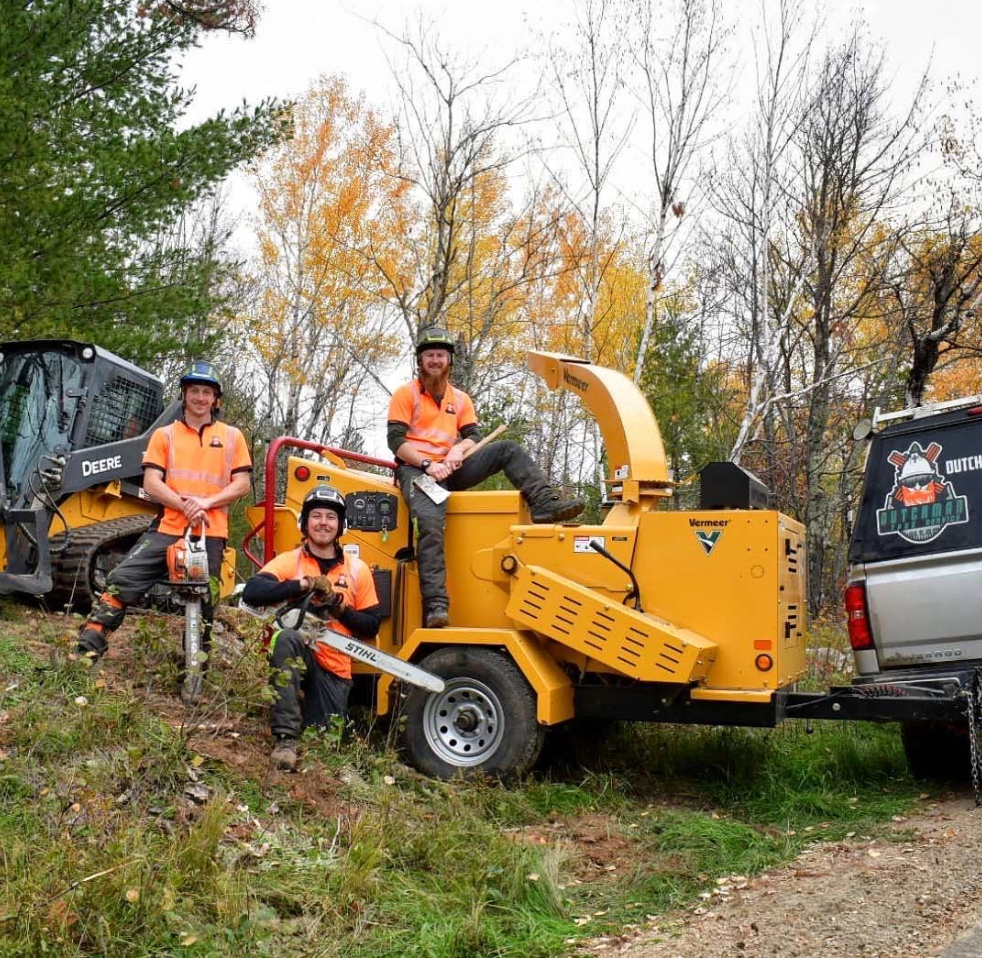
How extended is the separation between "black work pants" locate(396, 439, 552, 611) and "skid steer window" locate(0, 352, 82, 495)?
3501mm

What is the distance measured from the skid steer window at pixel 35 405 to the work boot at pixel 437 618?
400 centimetres

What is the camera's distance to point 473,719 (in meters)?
6.79

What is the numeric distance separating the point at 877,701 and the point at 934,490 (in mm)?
1360

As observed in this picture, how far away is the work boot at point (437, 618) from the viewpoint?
22.8ft

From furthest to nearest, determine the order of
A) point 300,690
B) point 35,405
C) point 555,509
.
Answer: point 35,405, point 555,509, point 300,690

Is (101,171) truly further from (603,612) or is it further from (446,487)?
(603,612)

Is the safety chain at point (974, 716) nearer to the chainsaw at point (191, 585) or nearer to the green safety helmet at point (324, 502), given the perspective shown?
the green safety helmet at point (324, 502)

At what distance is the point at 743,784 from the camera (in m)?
6.98

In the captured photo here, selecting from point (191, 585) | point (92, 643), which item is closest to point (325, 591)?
point (191, 585)

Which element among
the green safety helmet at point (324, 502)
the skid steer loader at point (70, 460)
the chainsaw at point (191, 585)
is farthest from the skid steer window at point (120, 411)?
the green safety helmet at point (324, 502)

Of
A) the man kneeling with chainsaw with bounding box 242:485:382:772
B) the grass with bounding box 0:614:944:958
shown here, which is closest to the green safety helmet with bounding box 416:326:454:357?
the man kneeling with chainsaw with bounding box 242:485:382:772

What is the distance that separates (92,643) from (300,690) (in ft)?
A: 4.09

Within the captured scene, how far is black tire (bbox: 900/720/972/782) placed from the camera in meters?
6.89

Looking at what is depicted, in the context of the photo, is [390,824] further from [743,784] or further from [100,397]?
[100,397]
